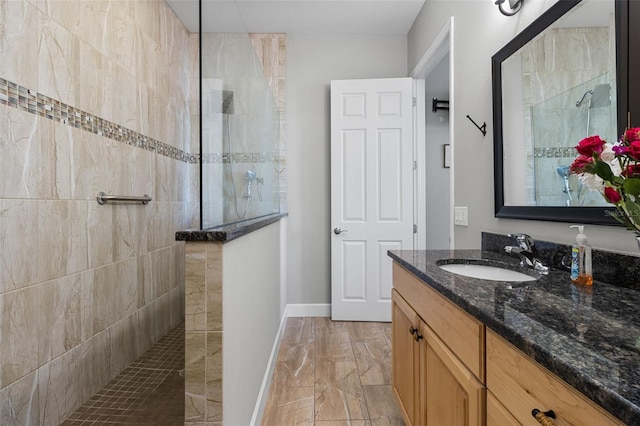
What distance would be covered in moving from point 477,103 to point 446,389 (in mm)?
1559

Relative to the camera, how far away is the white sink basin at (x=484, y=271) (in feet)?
4.06

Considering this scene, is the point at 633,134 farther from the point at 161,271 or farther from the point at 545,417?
the point at 161,271

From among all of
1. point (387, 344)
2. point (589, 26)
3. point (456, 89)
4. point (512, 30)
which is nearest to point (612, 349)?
point (589, 26)

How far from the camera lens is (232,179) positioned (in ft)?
5.15

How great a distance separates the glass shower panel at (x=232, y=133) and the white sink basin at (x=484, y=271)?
3.34 ft

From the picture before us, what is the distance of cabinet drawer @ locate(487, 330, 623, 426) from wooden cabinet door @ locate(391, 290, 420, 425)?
533 mm

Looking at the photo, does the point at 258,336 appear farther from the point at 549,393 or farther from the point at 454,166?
the point at 454,166

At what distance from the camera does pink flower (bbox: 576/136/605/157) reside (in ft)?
2.22

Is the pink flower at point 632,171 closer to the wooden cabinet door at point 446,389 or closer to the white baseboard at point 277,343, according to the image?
the wooden cabinet door at point 446,389

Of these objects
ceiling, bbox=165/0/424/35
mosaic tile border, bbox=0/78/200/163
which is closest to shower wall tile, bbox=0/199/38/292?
mosaic tile border, bbox=0/78/200/163

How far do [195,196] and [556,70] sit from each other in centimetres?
289

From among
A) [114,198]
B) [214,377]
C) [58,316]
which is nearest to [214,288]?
[214,377]

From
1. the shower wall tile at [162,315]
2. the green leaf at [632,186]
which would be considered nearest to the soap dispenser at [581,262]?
the green leaf at [632,186]

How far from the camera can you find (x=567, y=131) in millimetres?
1184
